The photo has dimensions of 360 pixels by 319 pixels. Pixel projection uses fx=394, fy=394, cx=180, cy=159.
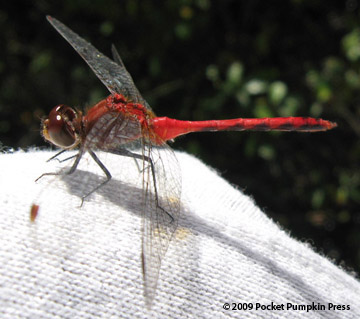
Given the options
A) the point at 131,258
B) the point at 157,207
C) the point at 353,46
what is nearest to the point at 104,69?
the point at 157,207

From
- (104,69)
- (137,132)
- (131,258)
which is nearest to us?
(131,258)

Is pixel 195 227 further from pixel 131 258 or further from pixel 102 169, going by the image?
pixel 102 169

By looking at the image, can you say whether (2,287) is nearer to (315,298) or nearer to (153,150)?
(153,150)

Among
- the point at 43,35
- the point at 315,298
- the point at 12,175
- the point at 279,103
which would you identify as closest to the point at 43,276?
the point at 12,175

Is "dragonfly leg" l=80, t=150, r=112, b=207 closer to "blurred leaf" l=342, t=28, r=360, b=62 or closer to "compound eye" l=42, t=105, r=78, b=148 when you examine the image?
"compound eye" l=42, t=105, r=78, b=148

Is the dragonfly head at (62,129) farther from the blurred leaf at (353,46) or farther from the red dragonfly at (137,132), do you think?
the blurred leaf at (353,46)
